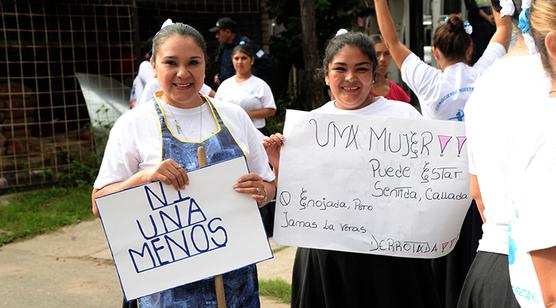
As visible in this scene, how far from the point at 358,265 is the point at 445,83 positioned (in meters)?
1.29

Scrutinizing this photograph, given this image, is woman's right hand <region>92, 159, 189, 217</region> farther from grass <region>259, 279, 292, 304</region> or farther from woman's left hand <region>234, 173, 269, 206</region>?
grass <region>259, 279, 292, 304</region>

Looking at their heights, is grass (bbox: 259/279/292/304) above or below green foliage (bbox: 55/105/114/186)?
below

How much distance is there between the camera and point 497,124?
207 cm

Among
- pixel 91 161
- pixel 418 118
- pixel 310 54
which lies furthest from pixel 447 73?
pixel 310 54

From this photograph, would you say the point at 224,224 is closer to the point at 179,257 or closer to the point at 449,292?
the point at 179,257

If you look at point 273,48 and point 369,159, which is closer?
point 369,159

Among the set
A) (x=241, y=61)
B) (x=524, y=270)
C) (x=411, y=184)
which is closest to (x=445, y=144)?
(x=411, y=184)

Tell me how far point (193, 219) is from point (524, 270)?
141 cm

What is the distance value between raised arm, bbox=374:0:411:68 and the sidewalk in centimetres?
184

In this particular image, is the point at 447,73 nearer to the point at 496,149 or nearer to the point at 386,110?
the point at 386,110

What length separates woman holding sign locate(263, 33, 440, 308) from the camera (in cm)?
346

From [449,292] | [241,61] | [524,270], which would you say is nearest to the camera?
[524,270]

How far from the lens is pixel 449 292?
3949mm

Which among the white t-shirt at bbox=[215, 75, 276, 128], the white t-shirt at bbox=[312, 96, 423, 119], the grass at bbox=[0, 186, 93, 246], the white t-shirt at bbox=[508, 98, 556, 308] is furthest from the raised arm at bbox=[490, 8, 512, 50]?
the grass at bbox=[0, 186, 93, 246]
